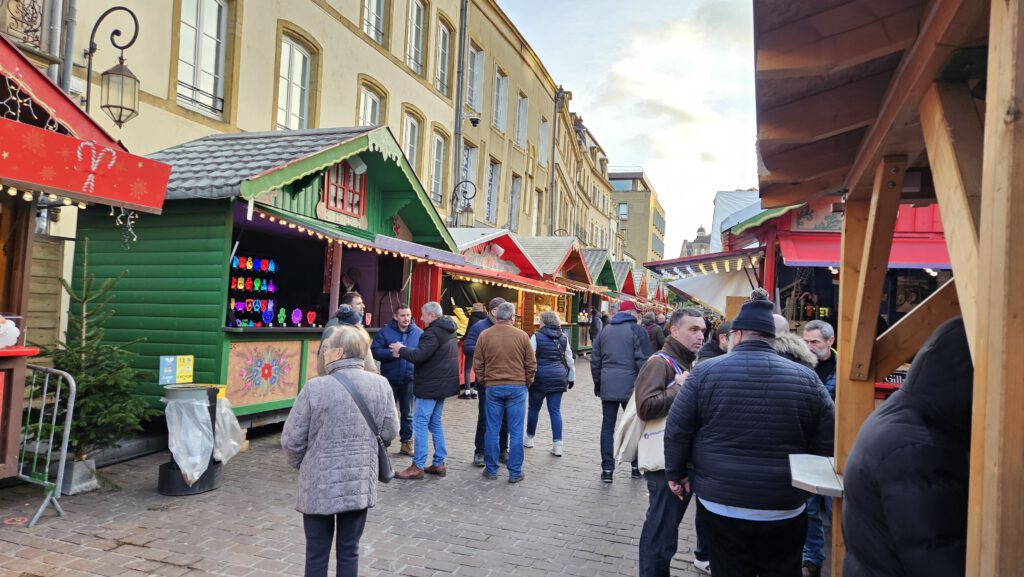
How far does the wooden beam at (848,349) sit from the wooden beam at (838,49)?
156cm

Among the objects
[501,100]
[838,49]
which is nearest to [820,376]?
[838,49]

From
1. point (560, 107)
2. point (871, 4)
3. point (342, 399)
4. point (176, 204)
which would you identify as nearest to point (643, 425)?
point (342, 399)

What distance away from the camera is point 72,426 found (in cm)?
569

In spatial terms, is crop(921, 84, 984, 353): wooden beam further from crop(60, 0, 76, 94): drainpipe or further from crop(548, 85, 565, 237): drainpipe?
crop(548, 85, 565, 237): drainpipe

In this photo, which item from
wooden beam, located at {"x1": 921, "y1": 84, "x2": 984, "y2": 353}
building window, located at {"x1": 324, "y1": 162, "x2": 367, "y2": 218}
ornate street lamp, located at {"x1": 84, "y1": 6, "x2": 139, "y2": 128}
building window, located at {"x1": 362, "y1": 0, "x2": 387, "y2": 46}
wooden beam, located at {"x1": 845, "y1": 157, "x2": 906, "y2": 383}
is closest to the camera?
wooden beam, located at {"x1": 921, "y1": 84, "x2": 984, "y2": 353}

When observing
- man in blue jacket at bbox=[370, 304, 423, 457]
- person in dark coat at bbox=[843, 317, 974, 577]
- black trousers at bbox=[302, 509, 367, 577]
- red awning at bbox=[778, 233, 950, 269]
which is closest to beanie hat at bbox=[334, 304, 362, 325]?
man in blue jacket at bbox=[370, 304, 423, 457]

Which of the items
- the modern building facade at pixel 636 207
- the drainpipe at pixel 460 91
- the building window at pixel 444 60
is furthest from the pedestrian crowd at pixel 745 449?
the modern building facade at pixel 636 207

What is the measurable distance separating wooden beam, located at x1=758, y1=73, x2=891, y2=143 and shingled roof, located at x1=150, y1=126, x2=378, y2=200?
600 cm

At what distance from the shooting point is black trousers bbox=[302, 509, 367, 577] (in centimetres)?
367

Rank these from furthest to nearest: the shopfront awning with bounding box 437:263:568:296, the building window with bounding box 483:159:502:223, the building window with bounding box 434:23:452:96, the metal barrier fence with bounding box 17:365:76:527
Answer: the building window with bounding box 483:159:502:223, the building window with bounding box 434:23:452:96, the shopfront awning with bounding box 437:263:568:296, the metal barrier fence with bounding box 17:365:76:527

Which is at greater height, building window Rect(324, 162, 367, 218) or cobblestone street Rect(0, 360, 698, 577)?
building window Rect(324, 162, 367, 218)

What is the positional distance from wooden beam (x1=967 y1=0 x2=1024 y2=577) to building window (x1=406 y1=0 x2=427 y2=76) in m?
18.0

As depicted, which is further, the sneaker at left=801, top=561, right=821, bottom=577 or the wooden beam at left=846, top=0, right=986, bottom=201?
the sneaker at left=801, top=561, right=821, bottom=577

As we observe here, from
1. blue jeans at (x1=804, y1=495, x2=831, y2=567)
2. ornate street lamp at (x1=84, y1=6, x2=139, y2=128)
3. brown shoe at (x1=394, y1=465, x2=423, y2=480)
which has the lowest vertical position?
brown shoe at (x1=394, y1=465, x2=423, y2=480)
